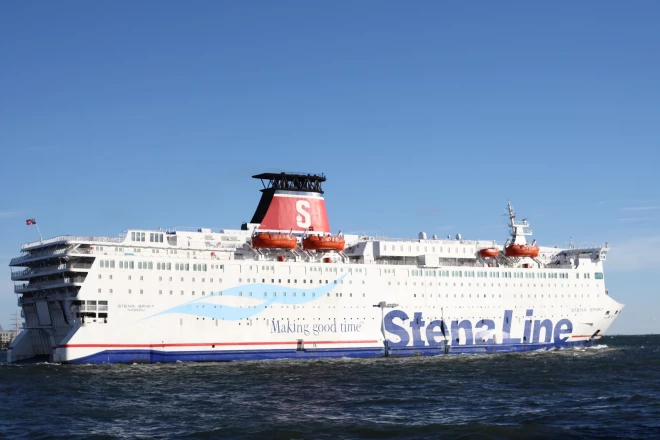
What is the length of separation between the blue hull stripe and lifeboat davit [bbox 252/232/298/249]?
650 centimetres

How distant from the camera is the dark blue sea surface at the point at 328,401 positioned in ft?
76.4

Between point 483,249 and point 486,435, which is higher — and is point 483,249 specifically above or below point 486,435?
above

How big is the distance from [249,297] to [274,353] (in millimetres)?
3713

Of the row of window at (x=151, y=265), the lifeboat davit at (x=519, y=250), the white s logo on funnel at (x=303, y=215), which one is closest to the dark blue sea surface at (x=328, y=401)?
the row of window at (x=151, y=265)

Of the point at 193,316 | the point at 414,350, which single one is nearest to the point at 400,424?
the point at 193,316

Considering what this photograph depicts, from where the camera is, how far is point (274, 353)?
4684 cm

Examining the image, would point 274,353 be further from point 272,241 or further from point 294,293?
point 272,241

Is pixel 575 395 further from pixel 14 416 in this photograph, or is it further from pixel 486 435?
pixel 14 416

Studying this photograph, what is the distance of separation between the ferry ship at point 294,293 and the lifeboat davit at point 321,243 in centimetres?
11

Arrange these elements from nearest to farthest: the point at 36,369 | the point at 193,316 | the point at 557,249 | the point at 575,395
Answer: the point at 575,395, the point at 36,369, the point at 193,316, the point at 557,249

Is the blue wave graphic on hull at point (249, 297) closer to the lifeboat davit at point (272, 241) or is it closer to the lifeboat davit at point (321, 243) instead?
the lifeboat davit at point (321, 243)

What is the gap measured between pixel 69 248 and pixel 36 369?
6.66 metres

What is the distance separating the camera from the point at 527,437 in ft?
72.4

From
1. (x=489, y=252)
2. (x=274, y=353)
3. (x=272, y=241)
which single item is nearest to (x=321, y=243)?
(x=272, y=241)
